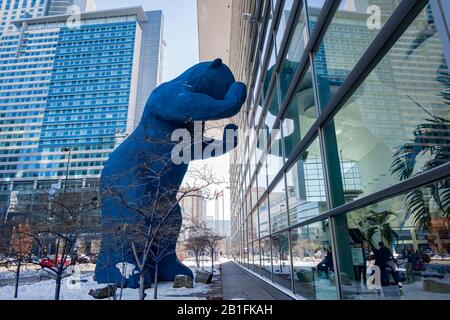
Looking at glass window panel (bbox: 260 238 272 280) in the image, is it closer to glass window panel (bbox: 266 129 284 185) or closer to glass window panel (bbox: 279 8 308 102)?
glass window panel (bbox: 266 129 284 185)

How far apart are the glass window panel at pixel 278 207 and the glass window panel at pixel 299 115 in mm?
1430

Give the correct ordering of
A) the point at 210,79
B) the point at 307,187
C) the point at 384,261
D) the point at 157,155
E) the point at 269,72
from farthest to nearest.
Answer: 1. the point at 269,72
2. the point at 210,79
3. the point at 157,155
4. the point at 307,187
5. the point at 384,261

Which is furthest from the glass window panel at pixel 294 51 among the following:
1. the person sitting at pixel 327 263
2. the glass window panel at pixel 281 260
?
the glass window panel at pixel 281 260

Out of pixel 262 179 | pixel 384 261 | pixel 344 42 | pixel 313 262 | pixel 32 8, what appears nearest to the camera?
pixel 384 261

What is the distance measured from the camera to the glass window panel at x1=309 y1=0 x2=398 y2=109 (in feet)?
12.2

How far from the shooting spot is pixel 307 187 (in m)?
6.50

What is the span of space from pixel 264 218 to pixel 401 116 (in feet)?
34.3

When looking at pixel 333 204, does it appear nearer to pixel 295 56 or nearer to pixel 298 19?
pixel 295 56

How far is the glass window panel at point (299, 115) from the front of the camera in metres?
6.20

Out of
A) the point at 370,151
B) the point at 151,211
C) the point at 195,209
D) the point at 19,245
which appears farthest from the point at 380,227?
the point at 195,209

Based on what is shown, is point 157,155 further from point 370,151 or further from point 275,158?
point 370,151

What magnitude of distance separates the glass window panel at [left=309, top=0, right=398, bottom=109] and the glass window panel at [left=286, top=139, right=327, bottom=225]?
3.99 feet
